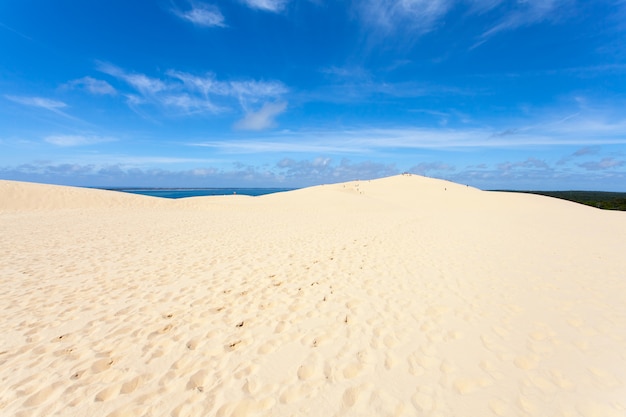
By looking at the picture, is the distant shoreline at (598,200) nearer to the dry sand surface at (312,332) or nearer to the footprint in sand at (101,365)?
the dry sand surface at (312,332)

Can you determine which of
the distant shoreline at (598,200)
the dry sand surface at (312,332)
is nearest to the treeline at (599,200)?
the distant shoreline at (598,200)

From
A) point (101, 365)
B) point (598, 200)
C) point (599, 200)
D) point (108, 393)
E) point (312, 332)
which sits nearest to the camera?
point (108, 393)

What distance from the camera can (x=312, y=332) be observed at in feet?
14.8

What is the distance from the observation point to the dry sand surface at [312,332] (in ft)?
10.3

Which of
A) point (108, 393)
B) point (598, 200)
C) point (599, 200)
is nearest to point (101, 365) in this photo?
point (108, 393)

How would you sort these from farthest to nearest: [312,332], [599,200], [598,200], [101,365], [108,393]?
[598,200]
[599,200]
[312,332]
[101,365]
[108,393]

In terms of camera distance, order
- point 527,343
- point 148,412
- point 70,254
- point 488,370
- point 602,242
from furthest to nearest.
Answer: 1. point 602,242
2. point 70,254
3. point 527,343
4. point 488,370
5. point 148,412

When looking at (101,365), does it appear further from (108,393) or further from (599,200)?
(599,200)

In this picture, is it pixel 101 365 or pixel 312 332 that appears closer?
pixel 101 365

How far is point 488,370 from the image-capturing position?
356 cm

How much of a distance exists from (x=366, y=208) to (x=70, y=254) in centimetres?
2473

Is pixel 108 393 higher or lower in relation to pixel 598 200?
lower

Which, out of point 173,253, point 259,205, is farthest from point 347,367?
point 259,205

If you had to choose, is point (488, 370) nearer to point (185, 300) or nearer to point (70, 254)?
point (185, 300)
